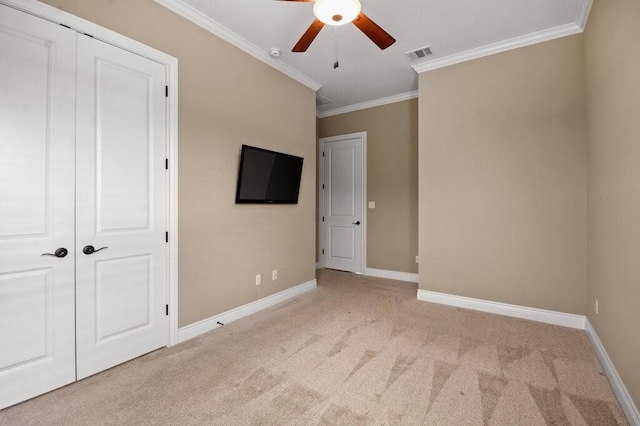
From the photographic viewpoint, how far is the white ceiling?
2.67 m

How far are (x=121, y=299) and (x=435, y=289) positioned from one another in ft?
11.1

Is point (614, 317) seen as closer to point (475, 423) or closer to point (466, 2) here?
point (475, 423)

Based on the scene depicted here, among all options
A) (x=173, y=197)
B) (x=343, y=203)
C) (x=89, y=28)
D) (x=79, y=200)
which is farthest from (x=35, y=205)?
(x=343, y=203)

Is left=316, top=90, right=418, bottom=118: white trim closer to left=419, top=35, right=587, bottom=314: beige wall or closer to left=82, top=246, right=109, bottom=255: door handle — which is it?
left=419, top=35, right=587, bottom=314: beige wall

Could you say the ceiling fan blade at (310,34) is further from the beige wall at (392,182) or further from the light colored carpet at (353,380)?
the beige wall at (392,182)

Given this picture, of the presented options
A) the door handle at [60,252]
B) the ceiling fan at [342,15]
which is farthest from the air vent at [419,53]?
the door handle at [60,252]

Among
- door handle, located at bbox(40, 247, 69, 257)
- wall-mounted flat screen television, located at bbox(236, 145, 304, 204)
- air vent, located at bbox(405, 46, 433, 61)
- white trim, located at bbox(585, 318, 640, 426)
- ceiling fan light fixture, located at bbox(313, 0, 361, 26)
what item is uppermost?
air vent, located at bbox(405, 46, 433, 61)

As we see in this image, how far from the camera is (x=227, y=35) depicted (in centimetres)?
304

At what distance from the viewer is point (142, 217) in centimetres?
242

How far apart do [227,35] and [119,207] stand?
79.4 inches

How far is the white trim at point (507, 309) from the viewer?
3.05 metres

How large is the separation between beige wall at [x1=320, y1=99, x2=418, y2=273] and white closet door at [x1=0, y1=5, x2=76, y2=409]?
4.17m

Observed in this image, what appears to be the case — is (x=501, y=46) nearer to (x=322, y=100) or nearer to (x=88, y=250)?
(x=322, y=100)

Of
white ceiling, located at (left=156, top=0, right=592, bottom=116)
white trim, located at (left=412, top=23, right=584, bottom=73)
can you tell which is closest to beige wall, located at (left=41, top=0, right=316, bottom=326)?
white ceiling, located at (left=156, top=0, right=592, bottom=116)
